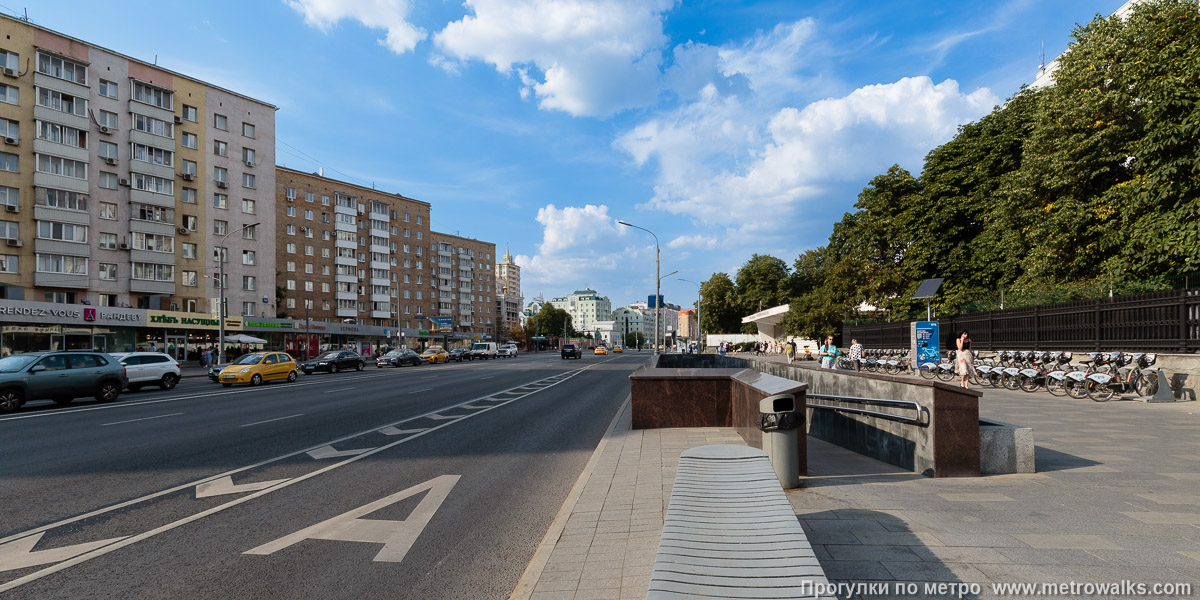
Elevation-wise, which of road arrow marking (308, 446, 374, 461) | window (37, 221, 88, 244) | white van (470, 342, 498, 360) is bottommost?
white van (470, 342, 498, 360)

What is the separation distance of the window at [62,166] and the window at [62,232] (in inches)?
146

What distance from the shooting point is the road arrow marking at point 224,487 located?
649 cm

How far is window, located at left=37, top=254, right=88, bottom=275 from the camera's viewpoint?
1633 inches

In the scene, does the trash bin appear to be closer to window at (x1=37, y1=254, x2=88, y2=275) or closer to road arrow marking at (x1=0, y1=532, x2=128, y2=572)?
road arrow marking at (x1=0, y1=532, x2=128, y2=572)

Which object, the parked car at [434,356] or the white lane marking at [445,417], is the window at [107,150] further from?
the white lane marking at [445,417]

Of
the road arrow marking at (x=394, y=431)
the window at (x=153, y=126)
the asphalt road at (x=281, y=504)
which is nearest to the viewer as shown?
the asphalt road at (x=281, y=504)

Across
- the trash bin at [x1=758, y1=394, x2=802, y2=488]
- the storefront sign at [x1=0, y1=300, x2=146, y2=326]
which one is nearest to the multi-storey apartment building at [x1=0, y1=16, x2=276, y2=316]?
the storefront sign at [x1=0, y1=300, x2=146, y2=326]

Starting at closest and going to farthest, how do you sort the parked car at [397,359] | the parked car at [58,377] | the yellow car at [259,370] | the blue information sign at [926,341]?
the parked car at [58,377]
the blue information sign at [926,341]
the yellow car at [259,370]
the parked car at [397,359]

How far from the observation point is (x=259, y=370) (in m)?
→ 27.5

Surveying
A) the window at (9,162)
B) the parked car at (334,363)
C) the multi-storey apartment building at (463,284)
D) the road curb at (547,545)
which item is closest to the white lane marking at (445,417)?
the road curb at (547,545)

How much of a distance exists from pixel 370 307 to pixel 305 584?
8202cm

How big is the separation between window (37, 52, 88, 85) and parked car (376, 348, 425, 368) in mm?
30575

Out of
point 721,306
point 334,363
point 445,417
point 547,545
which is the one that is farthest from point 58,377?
point 721,306

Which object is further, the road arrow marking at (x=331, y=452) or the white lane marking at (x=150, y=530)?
the road arrow marking at (x=331, y=452)
